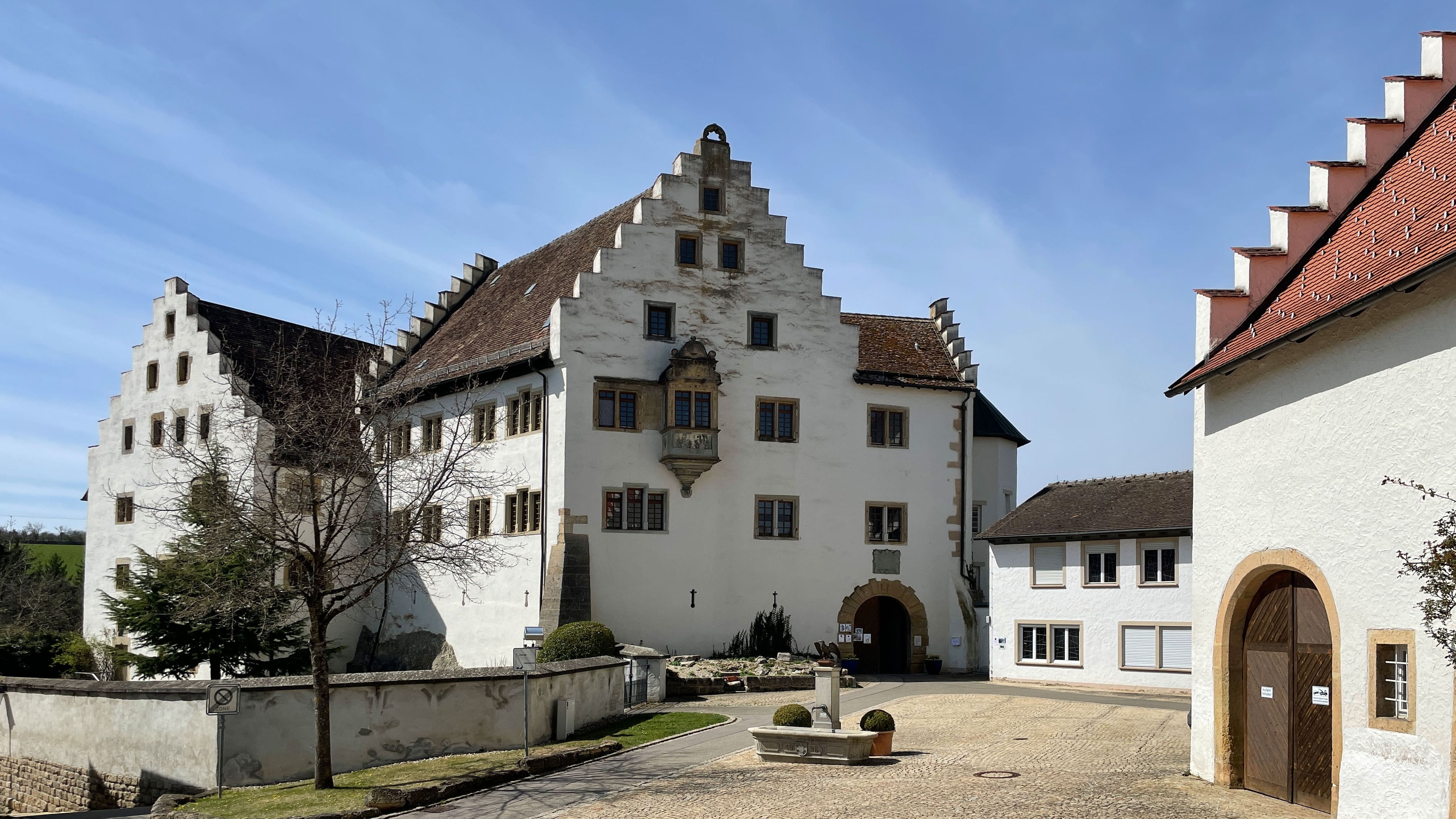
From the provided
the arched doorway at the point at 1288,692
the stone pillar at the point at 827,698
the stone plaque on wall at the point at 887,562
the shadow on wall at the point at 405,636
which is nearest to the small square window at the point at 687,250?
the stone plaque on wall at the point at 887,562

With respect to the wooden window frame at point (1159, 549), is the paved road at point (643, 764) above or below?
Result: below

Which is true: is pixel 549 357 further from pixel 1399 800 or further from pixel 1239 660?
pixel 1399 800

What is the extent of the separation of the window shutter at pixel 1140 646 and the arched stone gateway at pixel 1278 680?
17814 millimetres

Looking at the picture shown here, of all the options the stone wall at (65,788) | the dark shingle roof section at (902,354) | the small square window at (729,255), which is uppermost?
the small square window at (729,255)

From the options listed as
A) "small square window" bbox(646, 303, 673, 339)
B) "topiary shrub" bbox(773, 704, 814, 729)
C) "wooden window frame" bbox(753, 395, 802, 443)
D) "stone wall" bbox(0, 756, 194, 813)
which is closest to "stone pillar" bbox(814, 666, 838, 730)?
"topiary shrub" bbox(773, 704, 814, 729)

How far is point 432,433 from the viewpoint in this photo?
144 ft

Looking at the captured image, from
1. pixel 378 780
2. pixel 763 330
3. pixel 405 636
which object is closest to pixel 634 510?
pixel 763 330

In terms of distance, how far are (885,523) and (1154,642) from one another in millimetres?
9784

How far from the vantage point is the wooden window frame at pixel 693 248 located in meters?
40.4

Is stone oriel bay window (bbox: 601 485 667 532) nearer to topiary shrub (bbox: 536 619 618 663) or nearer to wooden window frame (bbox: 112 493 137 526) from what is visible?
topiary shrub (bbox: 536 619 618 663)

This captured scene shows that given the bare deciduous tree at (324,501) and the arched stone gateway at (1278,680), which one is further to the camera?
the bare deciduous tree at (324,501)

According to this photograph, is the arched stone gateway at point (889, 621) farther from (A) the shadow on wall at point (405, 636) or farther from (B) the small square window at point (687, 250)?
(A) the shadow on wall at point (405, 636)

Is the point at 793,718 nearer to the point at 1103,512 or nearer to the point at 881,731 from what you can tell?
the point at 881,731

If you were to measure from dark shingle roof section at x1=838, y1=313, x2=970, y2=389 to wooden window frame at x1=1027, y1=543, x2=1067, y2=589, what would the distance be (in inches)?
275
